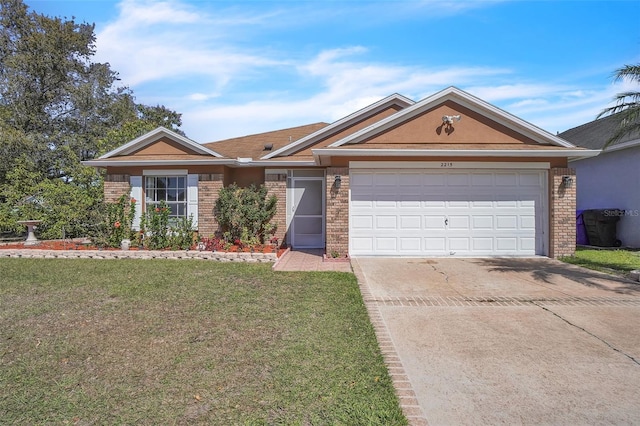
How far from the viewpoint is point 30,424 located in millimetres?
2820

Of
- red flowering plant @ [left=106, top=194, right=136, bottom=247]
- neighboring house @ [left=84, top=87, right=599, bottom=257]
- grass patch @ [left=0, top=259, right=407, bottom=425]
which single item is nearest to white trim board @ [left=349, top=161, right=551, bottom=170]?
neighboring house @ [left=84, top=87, right=599, bottom=257]

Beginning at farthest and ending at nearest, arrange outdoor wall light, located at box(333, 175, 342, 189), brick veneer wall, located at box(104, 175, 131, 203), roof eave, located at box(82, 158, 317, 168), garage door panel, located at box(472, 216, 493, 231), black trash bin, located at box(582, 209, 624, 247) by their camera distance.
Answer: black trash bin, located at box(582, 209, 624, 247) → brick veneer wall, located at box(104, 175, 131, 203) → roof eave, located at box(82, 158, 317, 168) → garage door panel, located at box(472, 216, 493, 231) → outdoor wall light, located at box(333, 175, 342, 189)

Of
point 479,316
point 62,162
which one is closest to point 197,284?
point 479,316

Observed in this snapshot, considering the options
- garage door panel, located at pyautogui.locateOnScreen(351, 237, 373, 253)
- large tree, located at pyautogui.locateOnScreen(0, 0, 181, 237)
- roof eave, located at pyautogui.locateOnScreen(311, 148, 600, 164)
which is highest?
large tree, located at pyautogui.locateOnScreen(0, 0, 181, 237)

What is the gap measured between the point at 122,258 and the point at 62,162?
12.7 metres

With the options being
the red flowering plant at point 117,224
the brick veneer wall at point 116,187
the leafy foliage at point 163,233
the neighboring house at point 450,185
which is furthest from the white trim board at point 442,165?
the brick veneer wall at point 116,187

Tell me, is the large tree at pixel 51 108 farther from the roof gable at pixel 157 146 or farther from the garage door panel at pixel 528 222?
the garage door panel at pixel 528 222

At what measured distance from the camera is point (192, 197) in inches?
493

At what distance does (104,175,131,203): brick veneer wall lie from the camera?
12.9m

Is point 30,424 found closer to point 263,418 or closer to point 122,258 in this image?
point 263,418

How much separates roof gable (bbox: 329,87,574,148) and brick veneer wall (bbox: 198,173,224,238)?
15.9ft

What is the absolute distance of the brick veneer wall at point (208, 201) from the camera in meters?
12.4

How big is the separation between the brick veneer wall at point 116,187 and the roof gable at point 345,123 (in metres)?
4.92

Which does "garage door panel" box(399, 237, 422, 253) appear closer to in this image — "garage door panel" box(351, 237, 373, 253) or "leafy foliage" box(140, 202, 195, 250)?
"garage door panel" box(351, 237, 373, 253)
